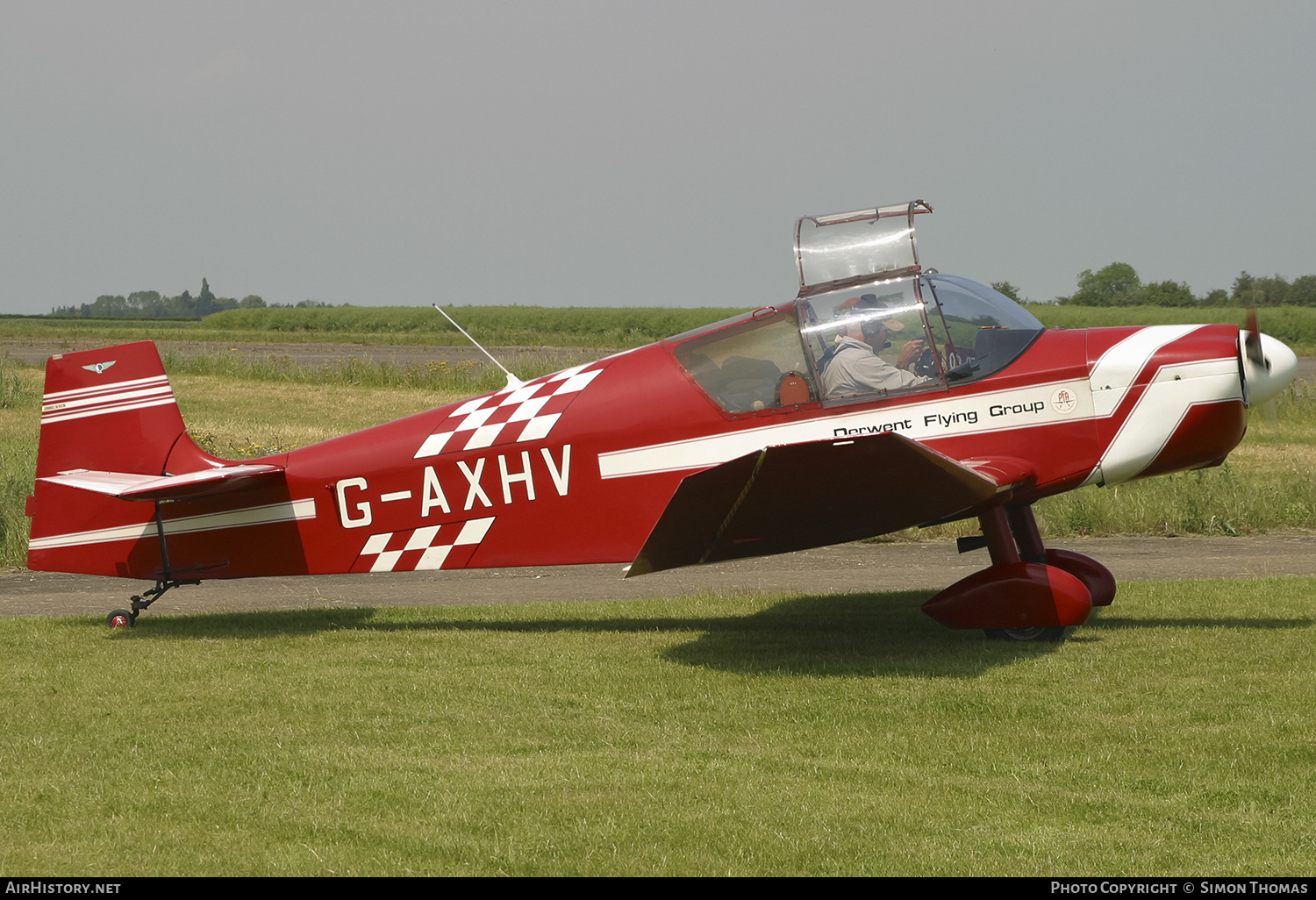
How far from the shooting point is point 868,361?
283 inches

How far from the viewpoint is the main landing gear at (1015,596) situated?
6926 mm

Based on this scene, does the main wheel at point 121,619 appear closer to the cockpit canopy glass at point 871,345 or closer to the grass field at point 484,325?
the cockpit canopy glass at point 871,345

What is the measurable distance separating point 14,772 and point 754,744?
11.0ft

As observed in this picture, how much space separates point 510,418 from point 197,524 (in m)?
2.49

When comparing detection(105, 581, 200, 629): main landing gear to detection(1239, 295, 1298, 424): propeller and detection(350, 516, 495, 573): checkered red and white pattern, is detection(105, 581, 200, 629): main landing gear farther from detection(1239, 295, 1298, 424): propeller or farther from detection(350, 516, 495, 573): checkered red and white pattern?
detection(1239, 295, 1298, 424): propeller

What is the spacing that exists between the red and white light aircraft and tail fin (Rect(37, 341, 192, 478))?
16mm

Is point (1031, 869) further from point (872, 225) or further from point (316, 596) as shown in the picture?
point (316, 596)

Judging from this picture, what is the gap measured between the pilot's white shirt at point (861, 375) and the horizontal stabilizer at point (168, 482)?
4008 mm

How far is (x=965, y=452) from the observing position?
7180mm

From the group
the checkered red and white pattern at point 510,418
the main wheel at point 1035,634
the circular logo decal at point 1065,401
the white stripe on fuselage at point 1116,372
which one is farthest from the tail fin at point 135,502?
the white stripe on fuselage at point 1116,372

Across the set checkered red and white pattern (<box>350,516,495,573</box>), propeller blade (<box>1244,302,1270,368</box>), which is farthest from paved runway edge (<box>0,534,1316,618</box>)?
propeller blade (<box>1244,302,1270,368</box>)

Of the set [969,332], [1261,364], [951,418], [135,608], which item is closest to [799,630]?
[951,418]

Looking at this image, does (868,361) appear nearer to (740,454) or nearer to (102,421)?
(740,454)
